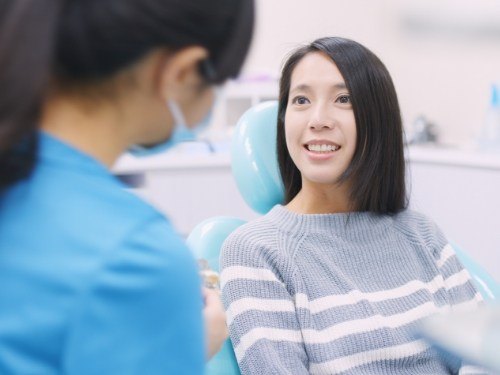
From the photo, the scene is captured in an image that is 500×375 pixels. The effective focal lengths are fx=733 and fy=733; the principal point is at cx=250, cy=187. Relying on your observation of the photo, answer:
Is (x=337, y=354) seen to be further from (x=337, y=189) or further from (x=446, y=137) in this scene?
(x=446, y=137)

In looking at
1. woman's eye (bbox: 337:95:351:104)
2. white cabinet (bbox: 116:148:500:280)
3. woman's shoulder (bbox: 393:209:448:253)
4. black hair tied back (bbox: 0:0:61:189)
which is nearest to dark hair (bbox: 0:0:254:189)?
black hair tied back (bbox: 0:0:61:189)

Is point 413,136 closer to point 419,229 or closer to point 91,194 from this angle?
point 419,229

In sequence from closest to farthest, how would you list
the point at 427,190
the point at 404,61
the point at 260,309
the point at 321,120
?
the point at 260,309
the point at 321,120
the point at 427,190
the point at 404,61

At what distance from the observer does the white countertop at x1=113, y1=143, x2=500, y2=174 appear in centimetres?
261

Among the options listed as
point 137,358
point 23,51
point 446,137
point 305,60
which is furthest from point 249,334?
point 446,137

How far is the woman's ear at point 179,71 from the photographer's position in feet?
2.19

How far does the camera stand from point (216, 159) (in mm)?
2799

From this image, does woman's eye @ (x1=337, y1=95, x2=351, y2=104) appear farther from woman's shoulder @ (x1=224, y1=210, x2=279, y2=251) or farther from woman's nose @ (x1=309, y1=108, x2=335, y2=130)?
woman's shoulder @ (x1=224, y1=210, x2=279, y2=251)

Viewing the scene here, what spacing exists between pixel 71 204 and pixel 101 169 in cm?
5

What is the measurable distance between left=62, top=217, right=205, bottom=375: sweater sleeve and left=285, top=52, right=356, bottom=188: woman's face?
33.9 inches

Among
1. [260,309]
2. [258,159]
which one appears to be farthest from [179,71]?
[258,159]

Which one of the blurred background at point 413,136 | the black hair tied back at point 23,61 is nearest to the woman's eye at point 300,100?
the black hair tied back at point 23,61

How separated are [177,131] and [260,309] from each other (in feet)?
2.17

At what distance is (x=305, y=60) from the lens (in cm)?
154
